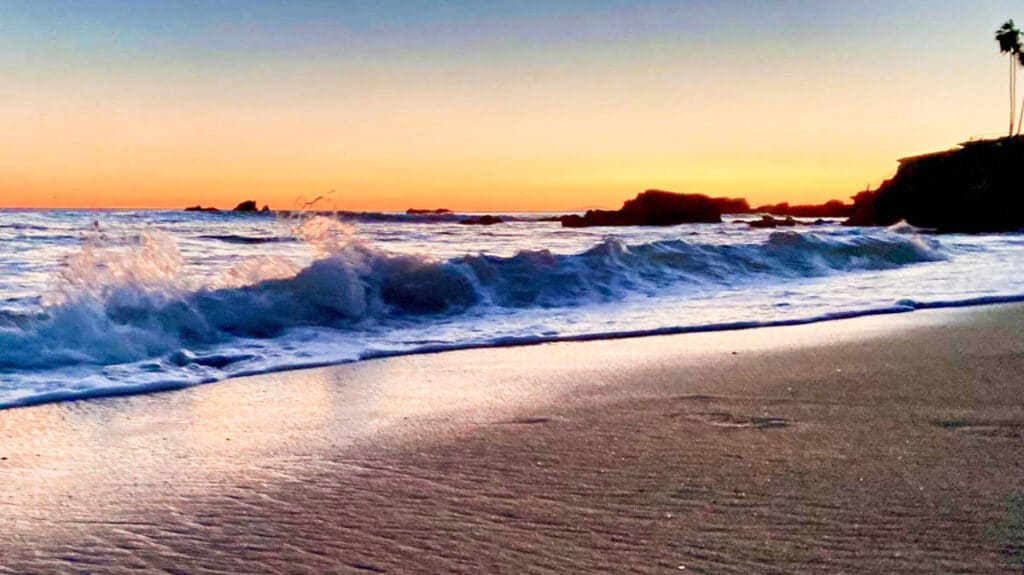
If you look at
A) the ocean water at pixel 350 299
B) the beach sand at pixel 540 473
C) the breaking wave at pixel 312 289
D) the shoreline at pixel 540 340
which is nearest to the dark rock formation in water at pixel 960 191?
the ocean water at pixel 350 299

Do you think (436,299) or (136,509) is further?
(436,299)

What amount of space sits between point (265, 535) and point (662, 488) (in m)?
1.31

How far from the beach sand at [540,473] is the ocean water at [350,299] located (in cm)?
131

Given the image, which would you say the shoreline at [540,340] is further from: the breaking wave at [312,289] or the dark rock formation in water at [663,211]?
the dark rock formation in water at [663,211]

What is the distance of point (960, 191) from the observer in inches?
1774

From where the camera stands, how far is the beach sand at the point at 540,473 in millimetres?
2490

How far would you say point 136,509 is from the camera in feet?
9.91

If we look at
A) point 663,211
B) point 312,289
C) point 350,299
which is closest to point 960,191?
point 663,211

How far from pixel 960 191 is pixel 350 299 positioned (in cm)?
4348

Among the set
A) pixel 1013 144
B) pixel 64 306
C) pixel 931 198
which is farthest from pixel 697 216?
pixel 64 306

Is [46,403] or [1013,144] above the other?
[1013,144]

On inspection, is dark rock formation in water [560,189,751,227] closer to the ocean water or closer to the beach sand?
the ocean water

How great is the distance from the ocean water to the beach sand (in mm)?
1310

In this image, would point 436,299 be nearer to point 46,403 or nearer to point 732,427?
point 46,403
